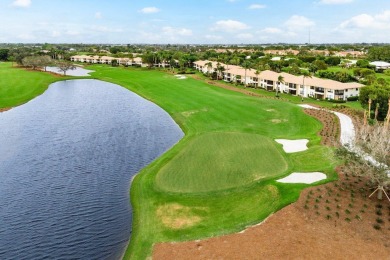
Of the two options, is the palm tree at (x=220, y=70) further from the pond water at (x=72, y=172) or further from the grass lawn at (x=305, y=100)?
the pond water at (x=72, y=172)

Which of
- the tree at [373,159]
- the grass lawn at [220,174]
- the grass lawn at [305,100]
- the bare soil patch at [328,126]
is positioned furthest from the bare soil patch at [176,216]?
the grass lawn at [305,100]

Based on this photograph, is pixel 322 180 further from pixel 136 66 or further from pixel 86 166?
pixel 136 66

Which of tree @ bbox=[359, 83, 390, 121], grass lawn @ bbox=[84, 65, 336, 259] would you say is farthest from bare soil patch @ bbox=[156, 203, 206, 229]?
tree @ bbox=[359, 83, 390, 121]

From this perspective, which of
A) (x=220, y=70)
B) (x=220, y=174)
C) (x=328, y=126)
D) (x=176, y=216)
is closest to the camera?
(x=176, y=216)

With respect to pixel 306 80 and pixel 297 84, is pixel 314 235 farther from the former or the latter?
pixel 306 80

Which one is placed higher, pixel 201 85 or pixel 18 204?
pixel 201 85

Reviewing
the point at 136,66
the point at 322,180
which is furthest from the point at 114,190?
the point at 136,66

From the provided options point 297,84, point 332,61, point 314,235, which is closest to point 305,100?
point 297,84
